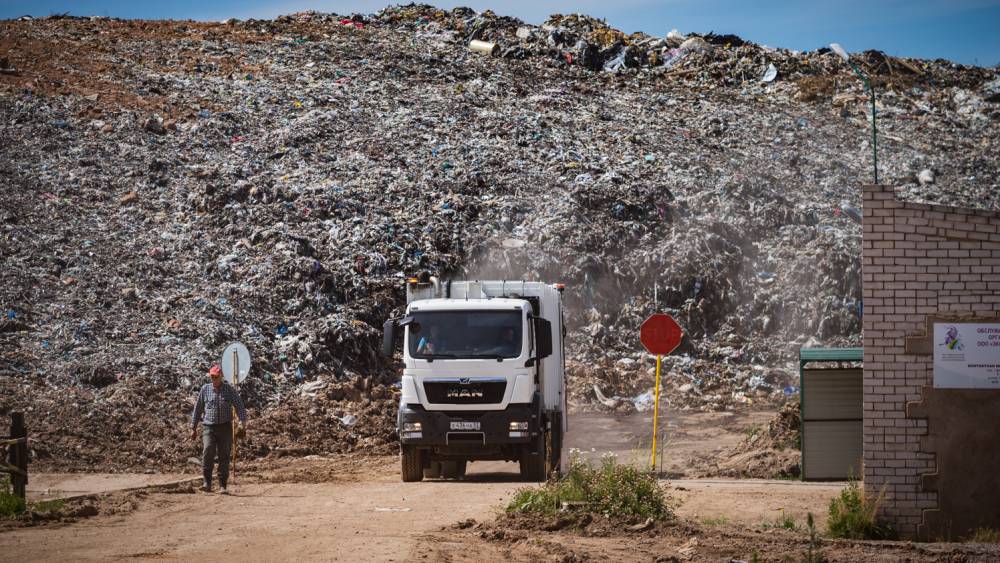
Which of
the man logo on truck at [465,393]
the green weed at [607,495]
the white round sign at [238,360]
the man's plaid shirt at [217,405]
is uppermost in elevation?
the white round sign at [238,360]

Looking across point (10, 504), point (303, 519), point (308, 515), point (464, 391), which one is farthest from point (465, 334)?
point (10, 504)

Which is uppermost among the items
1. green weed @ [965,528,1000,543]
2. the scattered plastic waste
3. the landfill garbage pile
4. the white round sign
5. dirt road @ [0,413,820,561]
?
the scattered plastic waste

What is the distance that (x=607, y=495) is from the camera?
12.1 metres

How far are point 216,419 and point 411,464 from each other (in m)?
3.04

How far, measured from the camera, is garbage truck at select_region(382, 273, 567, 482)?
15680mm

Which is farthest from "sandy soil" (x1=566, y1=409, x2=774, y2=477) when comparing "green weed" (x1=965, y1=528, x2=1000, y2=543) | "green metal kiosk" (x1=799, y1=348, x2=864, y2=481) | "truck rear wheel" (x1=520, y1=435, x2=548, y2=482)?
"green weed" (x1=965, y1=528, x2=1000, y2=543)

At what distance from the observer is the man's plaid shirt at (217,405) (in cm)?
1574

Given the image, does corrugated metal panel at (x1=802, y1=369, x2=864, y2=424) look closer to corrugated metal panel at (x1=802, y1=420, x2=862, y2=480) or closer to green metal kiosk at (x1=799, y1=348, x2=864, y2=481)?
green metal kiosk at (x1=799, y1=348, x2=864, y2=481)

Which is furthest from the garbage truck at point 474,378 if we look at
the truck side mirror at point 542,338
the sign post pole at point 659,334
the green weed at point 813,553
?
the green weed at point 813,553

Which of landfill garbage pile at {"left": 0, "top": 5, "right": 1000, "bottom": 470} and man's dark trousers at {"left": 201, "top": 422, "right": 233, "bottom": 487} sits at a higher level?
landfill garbage pile at {"left": 0, "top": 5, "right": 1000, "bottom": 470}

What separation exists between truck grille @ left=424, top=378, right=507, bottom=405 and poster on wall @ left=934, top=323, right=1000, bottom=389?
6309 mm

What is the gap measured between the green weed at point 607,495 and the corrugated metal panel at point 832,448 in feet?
15.7

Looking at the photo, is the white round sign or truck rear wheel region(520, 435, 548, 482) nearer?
truck rear wheel region(520, 435, 548, 482)

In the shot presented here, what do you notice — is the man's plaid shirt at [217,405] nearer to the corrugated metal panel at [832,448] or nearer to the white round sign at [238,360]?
the white round sign at [238,360]
